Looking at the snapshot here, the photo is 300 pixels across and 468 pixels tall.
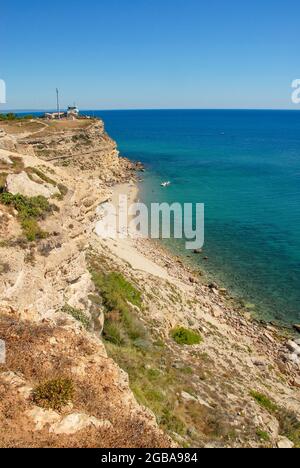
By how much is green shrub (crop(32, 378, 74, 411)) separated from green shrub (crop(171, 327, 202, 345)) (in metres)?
15.9

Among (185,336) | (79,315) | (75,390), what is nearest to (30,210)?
(79,315)

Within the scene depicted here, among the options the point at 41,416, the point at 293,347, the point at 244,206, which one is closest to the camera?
the point at 41,416

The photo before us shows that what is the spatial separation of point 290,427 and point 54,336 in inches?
561

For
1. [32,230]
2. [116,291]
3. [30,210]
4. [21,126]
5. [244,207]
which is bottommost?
[116,291]

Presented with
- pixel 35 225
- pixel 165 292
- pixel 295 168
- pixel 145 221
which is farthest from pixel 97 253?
pixel 295 168

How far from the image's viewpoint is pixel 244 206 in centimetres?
6769

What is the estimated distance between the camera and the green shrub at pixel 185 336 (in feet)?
86.0

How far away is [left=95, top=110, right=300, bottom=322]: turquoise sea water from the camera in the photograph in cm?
3969

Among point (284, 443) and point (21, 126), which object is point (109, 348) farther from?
point (21, 126)

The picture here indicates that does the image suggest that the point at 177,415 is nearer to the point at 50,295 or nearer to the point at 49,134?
the point at 50,295

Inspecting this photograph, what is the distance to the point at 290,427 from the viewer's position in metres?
19.9

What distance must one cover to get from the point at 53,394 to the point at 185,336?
16943 millimetres

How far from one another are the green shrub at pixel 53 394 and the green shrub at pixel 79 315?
28.2 feet
